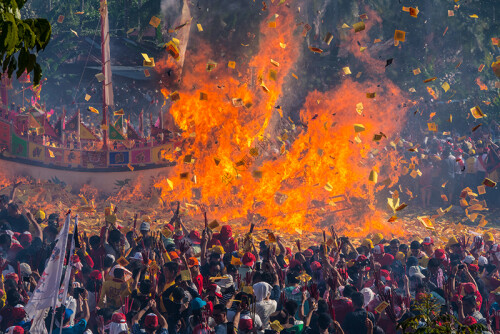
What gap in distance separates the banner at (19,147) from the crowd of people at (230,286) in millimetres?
9710

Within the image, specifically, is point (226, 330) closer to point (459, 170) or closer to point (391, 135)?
point (459, 170)

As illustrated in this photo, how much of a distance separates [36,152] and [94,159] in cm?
209

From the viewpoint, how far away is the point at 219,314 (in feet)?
23.8

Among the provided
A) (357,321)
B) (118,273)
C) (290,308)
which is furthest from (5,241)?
(357,321)

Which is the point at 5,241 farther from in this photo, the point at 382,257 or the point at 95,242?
the point at 382,257

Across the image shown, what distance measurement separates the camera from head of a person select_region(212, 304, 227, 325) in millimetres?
7258

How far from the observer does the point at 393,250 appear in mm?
11617

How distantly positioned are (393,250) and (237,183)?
371 inches

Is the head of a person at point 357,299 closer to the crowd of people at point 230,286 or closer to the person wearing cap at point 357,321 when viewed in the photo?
the crowd of people at point 230,286

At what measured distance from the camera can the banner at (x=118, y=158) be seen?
21625 mm

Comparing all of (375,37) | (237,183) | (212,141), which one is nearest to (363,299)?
(237,183)

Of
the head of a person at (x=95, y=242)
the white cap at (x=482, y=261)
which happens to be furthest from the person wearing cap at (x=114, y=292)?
the white cap at (x=482, y=261)

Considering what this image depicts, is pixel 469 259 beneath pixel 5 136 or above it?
beneath

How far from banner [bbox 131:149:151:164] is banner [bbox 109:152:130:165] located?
26 centimetres
